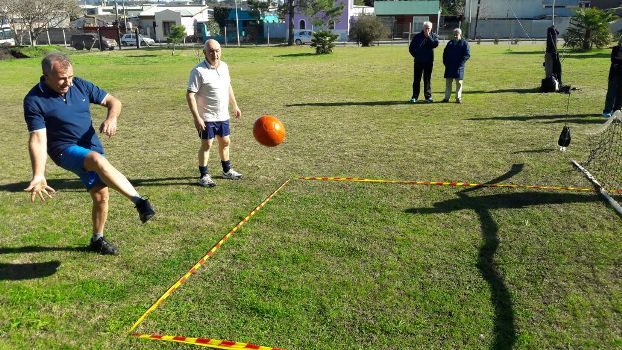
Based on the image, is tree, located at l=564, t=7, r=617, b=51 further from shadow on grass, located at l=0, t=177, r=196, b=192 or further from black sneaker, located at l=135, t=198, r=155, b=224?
black sneaker, located at l=135, t=198, r=155, b=224

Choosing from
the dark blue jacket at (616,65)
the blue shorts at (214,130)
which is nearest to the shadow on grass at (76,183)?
the blue shorts at (214,130)

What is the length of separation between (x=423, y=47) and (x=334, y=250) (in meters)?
9.40

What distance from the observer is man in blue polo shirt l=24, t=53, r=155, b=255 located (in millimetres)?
4047

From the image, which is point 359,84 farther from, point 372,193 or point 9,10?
point 9,10

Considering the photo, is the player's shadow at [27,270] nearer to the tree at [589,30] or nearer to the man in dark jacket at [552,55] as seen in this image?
the man in dark jacket at [552,55]

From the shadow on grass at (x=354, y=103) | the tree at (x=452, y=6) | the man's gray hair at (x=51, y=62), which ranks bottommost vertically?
the shadow on grass at (x=354, y=103)

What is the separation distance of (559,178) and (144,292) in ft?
18.6

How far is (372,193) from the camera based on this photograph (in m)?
6.49

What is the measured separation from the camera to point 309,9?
169 feet

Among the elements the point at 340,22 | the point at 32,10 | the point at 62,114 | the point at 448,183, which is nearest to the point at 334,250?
the point at 448,183

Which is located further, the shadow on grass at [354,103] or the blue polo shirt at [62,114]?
the shadow on grass at [354,103]

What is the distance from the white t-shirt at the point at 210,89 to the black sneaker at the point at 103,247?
236 centimetres

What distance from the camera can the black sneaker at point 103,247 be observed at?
193 inches

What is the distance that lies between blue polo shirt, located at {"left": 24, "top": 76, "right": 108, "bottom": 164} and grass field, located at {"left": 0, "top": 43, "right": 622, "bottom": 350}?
3.91 ft
